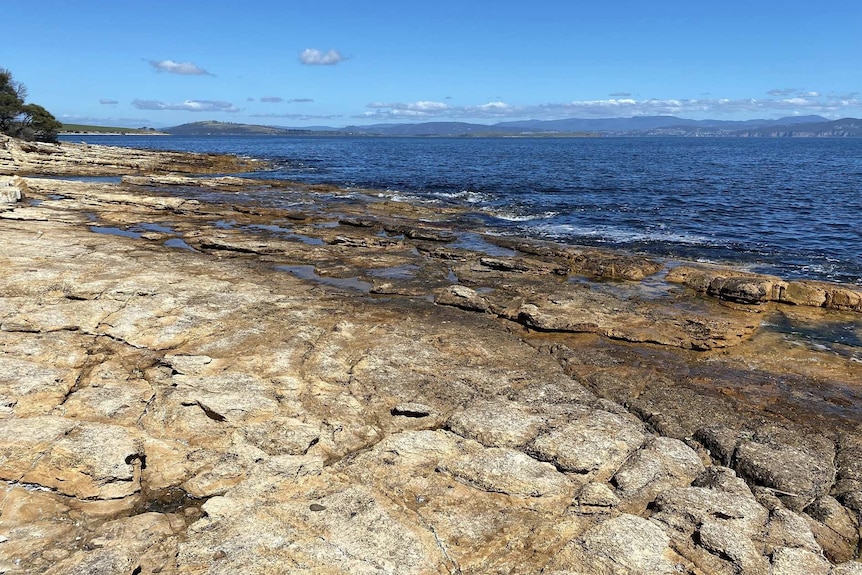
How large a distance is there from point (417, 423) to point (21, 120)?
10929 cm

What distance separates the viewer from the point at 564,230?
3531 centimetres

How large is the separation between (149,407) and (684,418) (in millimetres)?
10635

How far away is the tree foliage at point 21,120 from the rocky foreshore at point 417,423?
8086cm

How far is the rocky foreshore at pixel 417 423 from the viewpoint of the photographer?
22.8 feet

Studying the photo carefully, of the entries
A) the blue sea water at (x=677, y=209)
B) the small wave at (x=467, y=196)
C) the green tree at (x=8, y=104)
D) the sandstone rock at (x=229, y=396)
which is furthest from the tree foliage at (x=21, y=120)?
the sandstone rock at (x=229, y=396)

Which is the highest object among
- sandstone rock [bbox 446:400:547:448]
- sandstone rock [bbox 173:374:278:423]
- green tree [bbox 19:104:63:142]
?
green tree [bbox 19:104:63:142]

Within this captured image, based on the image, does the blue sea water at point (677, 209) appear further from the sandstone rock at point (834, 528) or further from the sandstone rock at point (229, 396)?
the sandstone rock at point (229, 396)

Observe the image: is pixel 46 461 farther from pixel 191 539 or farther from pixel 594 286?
pixel 594 286

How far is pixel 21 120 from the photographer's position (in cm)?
8850

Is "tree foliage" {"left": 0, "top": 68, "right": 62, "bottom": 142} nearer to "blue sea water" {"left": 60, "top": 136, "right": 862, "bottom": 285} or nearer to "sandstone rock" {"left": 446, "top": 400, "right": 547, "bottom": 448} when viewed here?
"blue sea water" {"left": 60, "top": 136, "right": 862, "bottom": 285}

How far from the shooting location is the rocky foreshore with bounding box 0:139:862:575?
6.95 meters

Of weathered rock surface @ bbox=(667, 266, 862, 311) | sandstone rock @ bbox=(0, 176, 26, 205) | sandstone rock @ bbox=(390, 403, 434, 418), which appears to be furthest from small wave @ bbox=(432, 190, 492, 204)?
sandstone rock @ bbox=(390, 403, 434, 418)

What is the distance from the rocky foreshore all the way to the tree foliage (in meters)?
80.9

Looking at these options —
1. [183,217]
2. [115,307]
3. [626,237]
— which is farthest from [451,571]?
[183,217]
